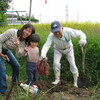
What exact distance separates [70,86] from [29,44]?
5.15ft

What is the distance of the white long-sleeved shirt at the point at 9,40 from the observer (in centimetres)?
428

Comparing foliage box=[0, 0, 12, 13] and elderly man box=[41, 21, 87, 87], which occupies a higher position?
foliage box=[0, 0, 12, 13]

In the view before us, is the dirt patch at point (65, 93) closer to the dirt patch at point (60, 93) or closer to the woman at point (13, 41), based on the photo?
the dirt patch at point (60, 93)

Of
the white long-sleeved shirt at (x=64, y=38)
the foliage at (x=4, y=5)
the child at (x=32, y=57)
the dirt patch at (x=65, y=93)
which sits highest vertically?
the foliage at (x=4, y=5)

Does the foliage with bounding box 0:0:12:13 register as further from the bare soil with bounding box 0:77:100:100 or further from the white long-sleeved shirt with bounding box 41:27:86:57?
the white long-sleeved shirt with bounding box 41:27:86:57

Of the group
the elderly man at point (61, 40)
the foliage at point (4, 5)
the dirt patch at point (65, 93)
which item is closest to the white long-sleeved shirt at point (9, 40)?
the elderly man at point (61, 40)

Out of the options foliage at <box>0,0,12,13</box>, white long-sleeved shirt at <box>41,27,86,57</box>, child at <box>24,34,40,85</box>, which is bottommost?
child at <box>24,34,40,85</box>

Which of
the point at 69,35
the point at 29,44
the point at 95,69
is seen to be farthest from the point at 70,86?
the point at 29,44

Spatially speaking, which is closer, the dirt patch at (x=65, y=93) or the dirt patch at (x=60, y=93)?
the dirt patch at (x=60, y=93)

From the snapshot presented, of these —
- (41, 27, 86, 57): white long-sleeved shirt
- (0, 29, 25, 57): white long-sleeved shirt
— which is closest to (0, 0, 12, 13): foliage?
(41, 27, 86, 57): white long-sleeved shirt

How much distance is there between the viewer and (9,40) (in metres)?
4.38

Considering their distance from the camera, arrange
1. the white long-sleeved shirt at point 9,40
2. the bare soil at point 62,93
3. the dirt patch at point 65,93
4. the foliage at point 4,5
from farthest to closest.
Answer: the foliage at point 4,5, the white long-sleeved shirt at point 9,40, the dirt patch at point 65,93, the bare soil at point 62,93

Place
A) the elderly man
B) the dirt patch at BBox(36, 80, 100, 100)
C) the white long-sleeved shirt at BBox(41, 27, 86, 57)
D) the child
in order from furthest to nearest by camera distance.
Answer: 1. the white long-sleeved shirt at BBox(41, 27, 86, 57)
2. the elderly man
3. the child
4. the dirt patch at BBox(36, 80, 100, 100)

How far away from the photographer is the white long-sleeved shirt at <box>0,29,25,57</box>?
4.28 metres
